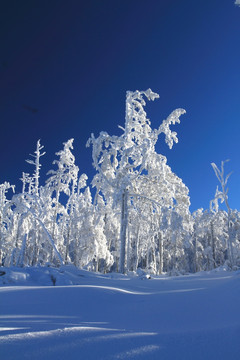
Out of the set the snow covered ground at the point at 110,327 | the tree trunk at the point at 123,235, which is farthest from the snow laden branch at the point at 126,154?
the snow covered ground at the point at 110,327

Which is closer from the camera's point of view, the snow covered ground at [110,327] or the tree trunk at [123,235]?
the snow covered ground at [110,327]

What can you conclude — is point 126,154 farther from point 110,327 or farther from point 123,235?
point 110,327

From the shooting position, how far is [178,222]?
10742mm

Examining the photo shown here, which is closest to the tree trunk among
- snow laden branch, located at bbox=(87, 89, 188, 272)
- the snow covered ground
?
snow laden branch, located at bbox=(87, 89, 188, 272)

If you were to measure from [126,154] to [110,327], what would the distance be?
1123 centimetres

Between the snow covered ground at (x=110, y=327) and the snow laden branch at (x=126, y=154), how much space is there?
7.95 meters

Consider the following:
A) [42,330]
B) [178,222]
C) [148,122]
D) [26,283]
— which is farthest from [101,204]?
[42,330]

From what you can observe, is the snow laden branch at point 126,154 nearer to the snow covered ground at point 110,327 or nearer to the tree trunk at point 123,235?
the tree trunk at point 123,235

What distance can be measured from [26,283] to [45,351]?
609 centimetres

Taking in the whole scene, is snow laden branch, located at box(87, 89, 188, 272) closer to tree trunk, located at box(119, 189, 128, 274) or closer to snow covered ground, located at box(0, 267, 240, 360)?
tree trunk, located at box(119, 189, 128, 274)

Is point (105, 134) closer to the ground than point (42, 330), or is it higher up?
higher up

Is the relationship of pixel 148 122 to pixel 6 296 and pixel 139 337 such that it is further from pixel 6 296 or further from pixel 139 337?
pixel 139 337

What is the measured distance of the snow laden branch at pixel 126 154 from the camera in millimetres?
12492

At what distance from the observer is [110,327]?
2459 mm
